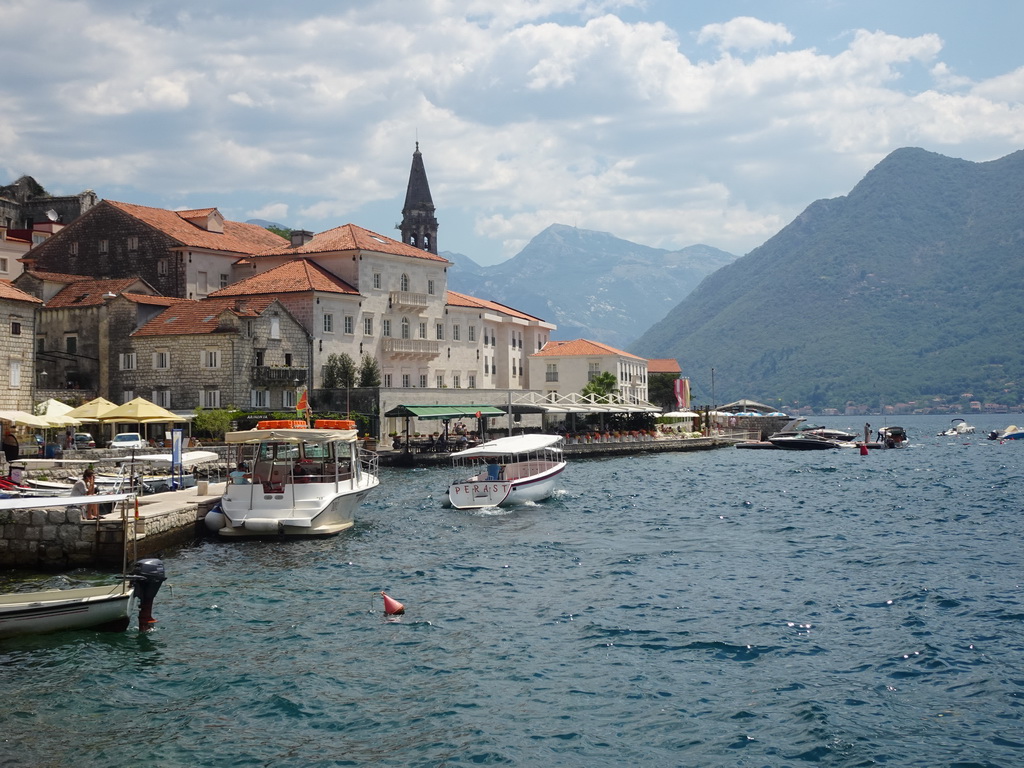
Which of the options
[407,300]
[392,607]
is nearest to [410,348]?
[407,300]

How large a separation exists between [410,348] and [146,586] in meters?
58.3

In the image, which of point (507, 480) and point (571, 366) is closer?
point (507, 480)

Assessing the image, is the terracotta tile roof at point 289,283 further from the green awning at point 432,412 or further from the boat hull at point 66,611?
the boat hull at point 66,611

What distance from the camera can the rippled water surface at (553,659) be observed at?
44.4 ft

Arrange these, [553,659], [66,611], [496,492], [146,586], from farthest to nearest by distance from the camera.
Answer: [496,492] < [146,586] < [66,611] < [553,659]

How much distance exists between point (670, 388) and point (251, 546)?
107153mm

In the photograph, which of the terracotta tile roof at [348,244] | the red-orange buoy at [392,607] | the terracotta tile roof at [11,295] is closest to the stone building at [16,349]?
the terracotta tile roof at [11,295]

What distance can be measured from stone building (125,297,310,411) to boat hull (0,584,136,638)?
43.5 m

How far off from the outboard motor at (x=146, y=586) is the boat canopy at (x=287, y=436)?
504 inches

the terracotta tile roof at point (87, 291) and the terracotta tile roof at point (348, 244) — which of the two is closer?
the terracotta tile roof at point (87, 291)

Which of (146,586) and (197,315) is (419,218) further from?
(146,586)

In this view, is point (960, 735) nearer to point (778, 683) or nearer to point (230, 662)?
point (778, 683)

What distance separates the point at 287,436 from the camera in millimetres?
32188

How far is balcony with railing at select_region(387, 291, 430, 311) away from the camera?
7600 centimetres
